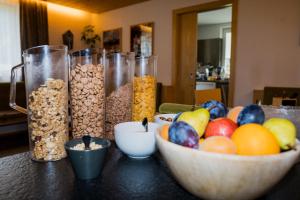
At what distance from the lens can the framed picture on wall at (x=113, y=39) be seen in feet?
16.9

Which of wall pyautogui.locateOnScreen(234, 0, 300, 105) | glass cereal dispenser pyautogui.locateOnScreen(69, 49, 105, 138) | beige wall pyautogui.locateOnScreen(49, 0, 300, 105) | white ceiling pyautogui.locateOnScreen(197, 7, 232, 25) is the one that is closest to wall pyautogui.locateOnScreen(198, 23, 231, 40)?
white ceiling pyautogui.locateOnScreen(197, 7, 232, 25)

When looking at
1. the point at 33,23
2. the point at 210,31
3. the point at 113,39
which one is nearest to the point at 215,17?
the point at 210,31

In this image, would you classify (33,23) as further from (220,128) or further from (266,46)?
(220,128)

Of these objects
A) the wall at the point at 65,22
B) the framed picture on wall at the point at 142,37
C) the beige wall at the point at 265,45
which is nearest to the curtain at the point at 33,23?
the wall at the point at 65,22

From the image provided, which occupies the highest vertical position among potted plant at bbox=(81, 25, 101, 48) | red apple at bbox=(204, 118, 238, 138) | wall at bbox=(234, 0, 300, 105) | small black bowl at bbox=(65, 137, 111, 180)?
potted plant at bbox=(81, 25, 101, 48)

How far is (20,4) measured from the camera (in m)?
4.43

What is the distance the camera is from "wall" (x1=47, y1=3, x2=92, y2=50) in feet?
16.5

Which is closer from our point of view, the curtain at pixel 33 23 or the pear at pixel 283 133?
the pear at pixel 283 133

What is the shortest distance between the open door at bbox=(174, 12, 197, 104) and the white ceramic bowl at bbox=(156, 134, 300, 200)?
3.76 meters

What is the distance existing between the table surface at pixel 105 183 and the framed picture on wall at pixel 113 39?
460 cm

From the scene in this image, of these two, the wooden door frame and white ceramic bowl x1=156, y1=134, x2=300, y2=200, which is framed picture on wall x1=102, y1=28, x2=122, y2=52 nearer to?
the wooden door frame

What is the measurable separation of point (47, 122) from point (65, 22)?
16.7ft

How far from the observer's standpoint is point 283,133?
1.57ft

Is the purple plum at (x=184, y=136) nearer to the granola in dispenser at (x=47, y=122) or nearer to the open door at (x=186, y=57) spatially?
the granola in dispenser at (x=47, y=122)
